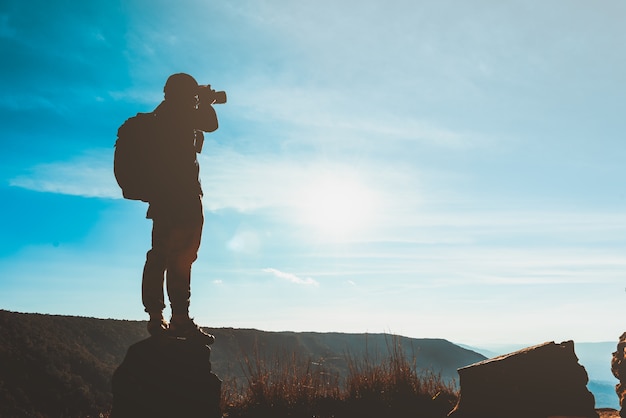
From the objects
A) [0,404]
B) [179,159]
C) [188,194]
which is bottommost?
[0,404]

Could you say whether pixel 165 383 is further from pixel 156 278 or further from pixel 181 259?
pixel 181 259

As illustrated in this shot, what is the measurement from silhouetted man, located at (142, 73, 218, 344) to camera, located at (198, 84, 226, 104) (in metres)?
0.20

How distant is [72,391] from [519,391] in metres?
16.3

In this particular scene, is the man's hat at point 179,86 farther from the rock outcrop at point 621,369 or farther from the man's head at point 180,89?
the rock outcrop at point 621,369

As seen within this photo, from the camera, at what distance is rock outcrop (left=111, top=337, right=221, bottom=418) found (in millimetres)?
4930

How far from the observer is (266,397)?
6.43 m

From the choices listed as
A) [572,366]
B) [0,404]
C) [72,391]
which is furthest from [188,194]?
[72,391]

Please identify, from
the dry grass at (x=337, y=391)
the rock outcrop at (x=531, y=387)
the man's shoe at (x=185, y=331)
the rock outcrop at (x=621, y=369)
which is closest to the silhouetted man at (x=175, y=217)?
the man's shoe at (x=185, y=331)

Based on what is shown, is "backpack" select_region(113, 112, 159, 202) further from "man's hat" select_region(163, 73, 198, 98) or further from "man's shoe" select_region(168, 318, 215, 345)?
"man's shoe" select_region(168, 318, 215, 345)

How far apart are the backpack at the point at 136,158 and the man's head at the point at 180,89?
1.33 feet

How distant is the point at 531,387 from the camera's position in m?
5.39

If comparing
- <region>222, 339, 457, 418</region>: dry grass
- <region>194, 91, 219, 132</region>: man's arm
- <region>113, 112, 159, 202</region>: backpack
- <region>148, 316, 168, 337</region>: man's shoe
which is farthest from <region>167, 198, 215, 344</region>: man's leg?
<region>222, 339, 457, 418</region>: dry grass

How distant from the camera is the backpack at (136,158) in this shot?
5.38 metres

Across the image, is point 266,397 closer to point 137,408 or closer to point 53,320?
point 137,408
